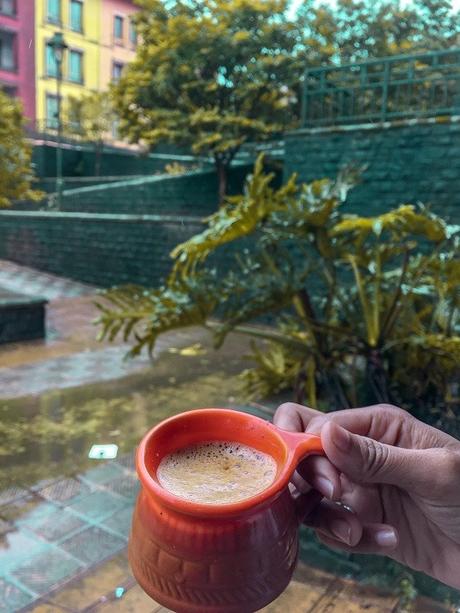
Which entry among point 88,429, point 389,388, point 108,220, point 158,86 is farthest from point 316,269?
point 158,86

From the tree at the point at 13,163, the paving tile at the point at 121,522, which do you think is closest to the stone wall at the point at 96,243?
the tree at the point at 13,163

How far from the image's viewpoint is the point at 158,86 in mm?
7898

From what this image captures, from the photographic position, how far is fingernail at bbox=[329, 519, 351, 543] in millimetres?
713

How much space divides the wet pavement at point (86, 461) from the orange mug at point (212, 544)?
35 cm

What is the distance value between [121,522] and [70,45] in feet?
4.91

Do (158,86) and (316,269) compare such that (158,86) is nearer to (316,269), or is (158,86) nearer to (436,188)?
(436,188)

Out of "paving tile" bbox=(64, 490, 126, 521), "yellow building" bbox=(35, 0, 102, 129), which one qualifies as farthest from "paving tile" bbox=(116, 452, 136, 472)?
"yellow building" bbox=(35, 0, 102, 129)

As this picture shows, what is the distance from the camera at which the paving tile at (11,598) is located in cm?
145

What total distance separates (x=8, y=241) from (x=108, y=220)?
1.98 metres

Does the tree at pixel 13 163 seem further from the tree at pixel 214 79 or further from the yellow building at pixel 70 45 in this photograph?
the yellow building at pixel 70 45

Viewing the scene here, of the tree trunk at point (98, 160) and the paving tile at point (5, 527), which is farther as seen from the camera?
the tree trunk at point (98, 160)

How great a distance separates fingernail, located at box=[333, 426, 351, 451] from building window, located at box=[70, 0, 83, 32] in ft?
4.12

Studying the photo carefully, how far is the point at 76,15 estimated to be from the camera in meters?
1.42

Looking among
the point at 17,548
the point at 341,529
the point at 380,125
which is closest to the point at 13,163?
the point at 380,125
